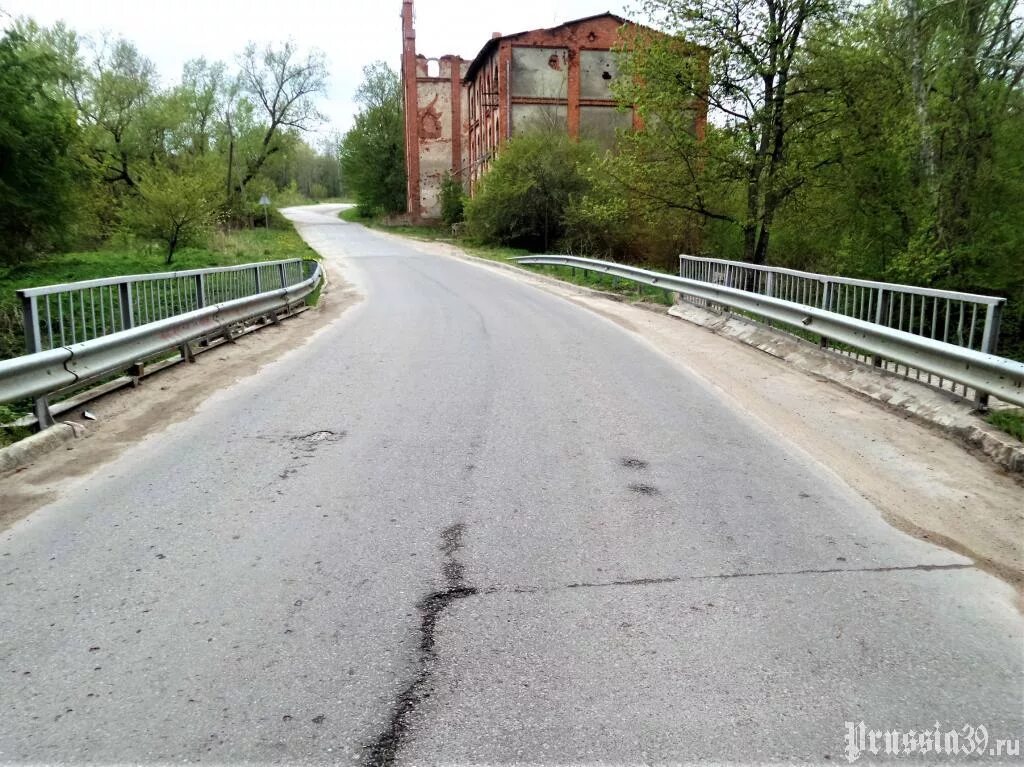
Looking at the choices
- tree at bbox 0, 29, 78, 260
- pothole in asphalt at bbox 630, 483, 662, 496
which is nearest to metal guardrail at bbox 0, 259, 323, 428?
pothole in asphalt at bbox 630, 483, 662, 496

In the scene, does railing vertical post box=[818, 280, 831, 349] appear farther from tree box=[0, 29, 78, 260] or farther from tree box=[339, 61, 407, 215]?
tree box=[339, 61, 407, 215]

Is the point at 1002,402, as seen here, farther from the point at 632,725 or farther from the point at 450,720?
the point at 450,720

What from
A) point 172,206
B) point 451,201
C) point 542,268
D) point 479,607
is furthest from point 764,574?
point 451,201

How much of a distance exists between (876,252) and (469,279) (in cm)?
1126

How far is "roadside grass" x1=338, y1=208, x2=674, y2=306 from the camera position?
1745 centimetres

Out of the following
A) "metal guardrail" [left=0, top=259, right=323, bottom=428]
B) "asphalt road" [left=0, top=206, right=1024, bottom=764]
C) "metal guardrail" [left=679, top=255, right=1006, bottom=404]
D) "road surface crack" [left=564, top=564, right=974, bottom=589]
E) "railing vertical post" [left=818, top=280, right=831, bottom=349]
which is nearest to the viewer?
"asphalt road" [left=0, top=206, right=1024, bottom=764]

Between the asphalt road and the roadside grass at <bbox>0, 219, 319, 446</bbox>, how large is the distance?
745 cm

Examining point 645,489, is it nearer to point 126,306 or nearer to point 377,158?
point 126,306

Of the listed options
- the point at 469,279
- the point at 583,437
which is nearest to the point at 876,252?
the point at 469,279

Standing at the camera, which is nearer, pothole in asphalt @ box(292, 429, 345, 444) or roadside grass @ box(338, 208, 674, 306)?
pothole in asphalt @ box(292, 429, 345, 444)

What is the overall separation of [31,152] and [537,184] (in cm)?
1923

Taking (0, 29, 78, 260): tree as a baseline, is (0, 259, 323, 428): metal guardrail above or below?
below

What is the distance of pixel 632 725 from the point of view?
8.67 ft

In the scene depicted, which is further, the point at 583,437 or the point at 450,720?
the point at 583,437
